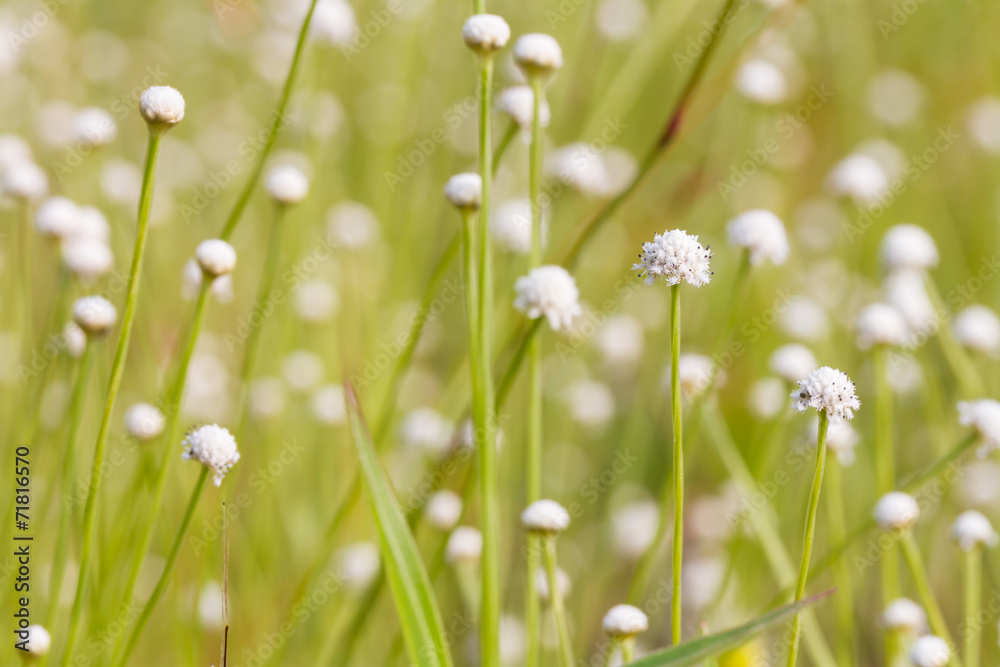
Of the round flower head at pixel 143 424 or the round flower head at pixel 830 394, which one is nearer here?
the round flower head at pixel 830 394

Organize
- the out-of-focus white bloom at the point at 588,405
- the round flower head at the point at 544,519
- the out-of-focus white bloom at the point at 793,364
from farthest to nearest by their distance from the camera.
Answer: the out-of-focus white bloom at the point at 588,405
the out-of-focus white bloom at the point at 793,364
the round flower head at the point at 544,519

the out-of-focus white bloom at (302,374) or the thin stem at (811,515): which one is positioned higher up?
the out-of-focus white bloom at (302,374)

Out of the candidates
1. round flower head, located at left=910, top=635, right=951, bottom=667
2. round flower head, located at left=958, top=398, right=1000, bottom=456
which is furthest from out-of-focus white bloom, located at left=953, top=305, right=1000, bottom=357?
round flower head, located at left=910, top=635, right=951, bottom=667

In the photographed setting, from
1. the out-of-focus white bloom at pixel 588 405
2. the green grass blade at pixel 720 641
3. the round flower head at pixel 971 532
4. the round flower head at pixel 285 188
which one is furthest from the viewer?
the out-of-focus white bloom at pixel 588 405

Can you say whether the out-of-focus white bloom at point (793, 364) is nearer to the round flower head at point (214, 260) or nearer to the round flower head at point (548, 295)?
the round flower head at point (548, 295)

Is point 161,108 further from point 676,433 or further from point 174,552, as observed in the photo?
point 676,433

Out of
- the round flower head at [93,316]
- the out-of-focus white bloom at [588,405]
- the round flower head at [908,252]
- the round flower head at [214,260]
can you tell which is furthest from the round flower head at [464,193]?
the out-of-focus white bloom at [588,405]
